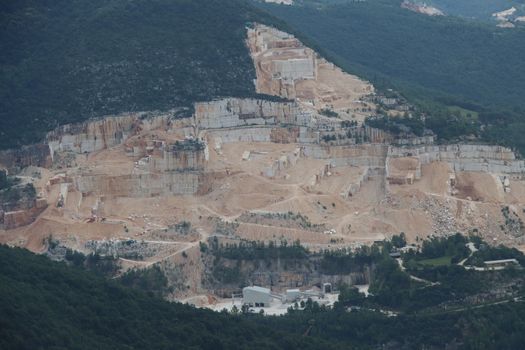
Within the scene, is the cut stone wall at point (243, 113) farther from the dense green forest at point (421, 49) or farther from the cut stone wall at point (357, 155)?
A: the dense green forest at point (421, 49)

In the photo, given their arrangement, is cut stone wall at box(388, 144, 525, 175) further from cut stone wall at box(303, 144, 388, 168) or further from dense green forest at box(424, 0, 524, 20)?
dense green forest at box(424, 0, 524, 20)

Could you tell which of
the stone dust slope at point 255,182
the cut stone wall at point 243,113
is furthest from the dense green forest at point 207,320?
the cut stone wall at point 243,113

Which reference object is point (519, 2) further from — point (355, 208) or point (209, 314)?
point (209, 314)

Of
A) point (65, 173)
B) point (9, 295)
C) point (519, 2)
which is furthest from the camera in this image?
point (519, 2)

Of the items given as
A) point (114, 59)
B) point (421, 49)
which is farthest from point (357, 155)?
point (421, 49)

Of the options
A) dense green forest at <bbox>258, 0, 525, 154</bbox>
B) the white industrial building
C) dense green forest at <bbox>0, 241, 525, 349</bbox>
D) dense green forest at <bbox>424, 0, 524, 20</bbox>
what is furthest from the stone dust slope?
dense green forest at <bbox>424, 0, 524, 20</bbox>

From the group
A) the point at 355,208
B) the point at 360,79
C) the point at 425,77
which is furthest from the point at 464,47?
the point at 355,208
